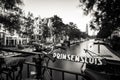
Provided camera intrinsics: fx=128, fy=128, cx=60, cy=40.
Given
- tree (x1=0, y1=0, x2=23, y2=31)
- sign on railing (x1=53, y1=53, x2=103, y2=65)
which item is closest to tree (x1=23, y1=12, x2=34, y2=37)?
tree (x1=0, y1=0, x2=23, y2=31)

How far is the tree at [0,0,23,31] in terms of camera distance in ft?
62.3

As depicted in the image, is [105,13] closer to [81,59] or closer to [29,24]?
[81,59]

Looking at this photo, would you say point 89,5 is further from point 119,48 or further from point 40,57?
point 40,57

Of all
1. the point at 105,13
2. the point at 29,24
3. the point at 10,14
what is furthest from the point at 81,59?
the point at 29,24

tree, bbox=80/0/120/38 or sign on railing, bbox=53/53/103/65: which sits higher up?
tree, bbox=80/0/120/38

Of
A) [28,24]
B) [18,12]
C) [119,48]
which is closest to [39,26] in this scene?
[28,24]

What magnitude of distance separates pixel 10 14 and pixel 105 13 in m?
14.3

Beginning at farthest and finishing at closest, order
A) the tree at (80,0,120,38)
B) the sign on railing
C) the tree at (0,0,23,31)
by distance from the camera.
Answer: the tree at (0,0,23,31) → the tree at (80,0,120,38) → the sign on railing

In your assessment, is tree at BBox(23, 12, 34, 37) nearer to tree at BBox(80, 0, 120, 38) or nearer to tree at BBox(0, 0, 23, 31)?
tree at BBox(0, 0, 23, 31)

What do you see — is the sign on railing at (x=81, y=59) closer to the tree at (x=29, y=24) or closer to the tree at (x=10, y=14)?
the tree at (x=10, y=14)

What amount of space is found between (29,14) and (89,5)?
34355mm

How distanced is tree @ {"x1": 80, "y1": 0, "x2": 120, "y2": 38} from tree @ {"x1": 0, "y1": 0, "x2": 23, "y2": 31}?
414 inches

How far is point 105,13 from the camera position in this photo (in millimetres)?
15047

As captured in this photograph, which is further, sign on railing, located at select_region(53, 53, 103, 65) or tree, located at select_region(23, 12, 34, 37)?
tree, located at select_region(23, 12, 34, 37)
